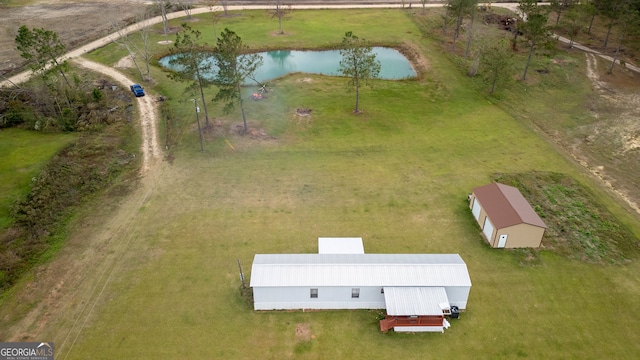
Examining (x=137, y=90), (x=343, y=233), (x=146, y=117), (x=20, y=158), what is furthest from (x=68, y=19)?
(x=343, y=233)

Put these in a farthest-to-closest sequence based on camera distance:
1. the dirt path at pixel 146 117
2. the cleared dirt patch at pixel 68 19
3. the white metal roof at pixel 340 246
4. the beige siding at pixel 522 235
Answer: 1. the cleared dirt patch at pixel 68 19
2. the dirt path at pixel 146 117
3. the beige siding at pixel 522 235
4. the white metal roof at pixel 340 246

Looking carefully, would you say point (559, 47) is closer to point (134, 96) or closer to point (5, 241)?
point (134, 96)

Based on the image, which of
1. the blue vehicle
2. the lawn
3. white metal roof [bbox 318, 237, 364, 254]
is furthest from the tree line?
the lawn

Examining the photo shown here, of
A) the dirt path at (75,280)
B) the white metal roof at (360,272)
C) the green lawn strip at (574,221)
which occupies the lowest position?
the dirt path at (75,280)

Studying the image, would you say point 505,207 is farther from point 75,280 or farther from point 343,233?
point 75,280

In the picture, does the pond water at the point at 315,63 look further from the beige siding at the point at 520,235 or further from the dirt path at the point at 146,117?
the beige siding at the point at 520,235

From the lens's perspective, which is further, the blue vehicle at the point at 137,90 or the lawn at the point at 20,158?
the blue vehicle at the point at 137,90

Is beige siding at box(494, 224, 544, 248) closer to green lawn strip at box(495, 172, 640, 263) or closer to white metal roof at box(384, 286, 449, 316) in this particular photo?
green lawn strip at box(495, 172, 640, 263)

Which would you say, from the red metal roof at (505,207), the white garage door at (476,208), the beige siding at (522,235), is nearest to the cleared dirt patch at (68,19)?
the white garage door at (476,208)
